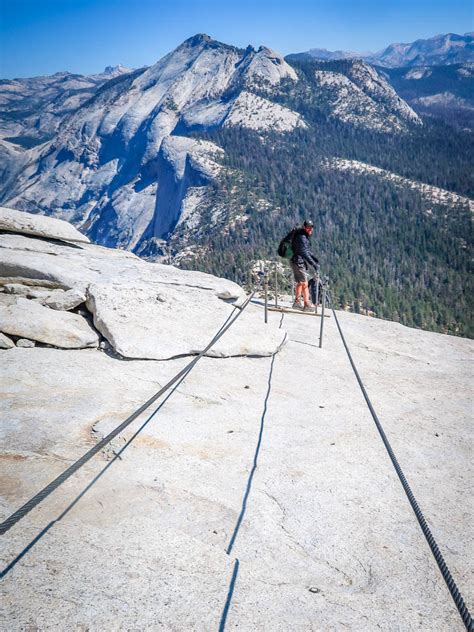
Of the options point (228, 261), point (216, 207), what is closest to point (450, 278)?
point (228, 261)

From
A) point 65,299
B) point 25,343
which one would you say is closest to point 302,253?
point 65,299

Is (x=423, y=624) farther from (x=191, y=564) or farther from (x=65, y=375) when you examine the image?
(x=65, y=375)

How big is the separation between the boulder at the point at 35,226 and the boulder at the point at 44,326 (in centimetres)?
484

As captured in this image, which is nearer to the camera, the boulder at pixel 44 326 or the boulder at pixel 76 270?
the boulder at pixel 44 326

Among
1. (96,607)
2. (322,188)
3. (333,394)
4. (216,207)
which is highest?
(322,188)

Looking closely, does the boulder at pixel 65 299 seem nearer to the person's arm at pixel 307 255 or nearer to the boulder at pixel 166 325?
the boulder at pixel 166 325

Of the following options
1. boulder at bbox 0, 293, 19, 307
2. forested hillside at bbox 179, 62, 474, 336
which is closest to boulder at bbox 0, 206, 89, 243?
boulder at bbox 0, 293, 19, 307

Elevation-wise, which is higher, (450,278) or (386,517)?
(450,278)

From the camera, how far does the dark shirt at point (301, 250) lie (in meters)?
13.7

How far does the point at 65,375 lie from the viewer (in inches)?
301

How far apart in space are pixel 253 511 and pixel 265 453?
1.35 meters

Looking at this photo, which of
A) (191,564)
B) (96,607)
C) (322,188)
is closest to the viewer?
(96,607)

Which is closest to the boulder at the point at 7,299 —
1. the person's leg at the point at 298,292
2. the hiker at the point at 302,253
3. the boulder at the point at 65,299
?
the boulder at the point at 65,299

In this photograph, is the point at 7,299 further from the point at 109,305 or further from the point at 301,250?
the point at 301,250
